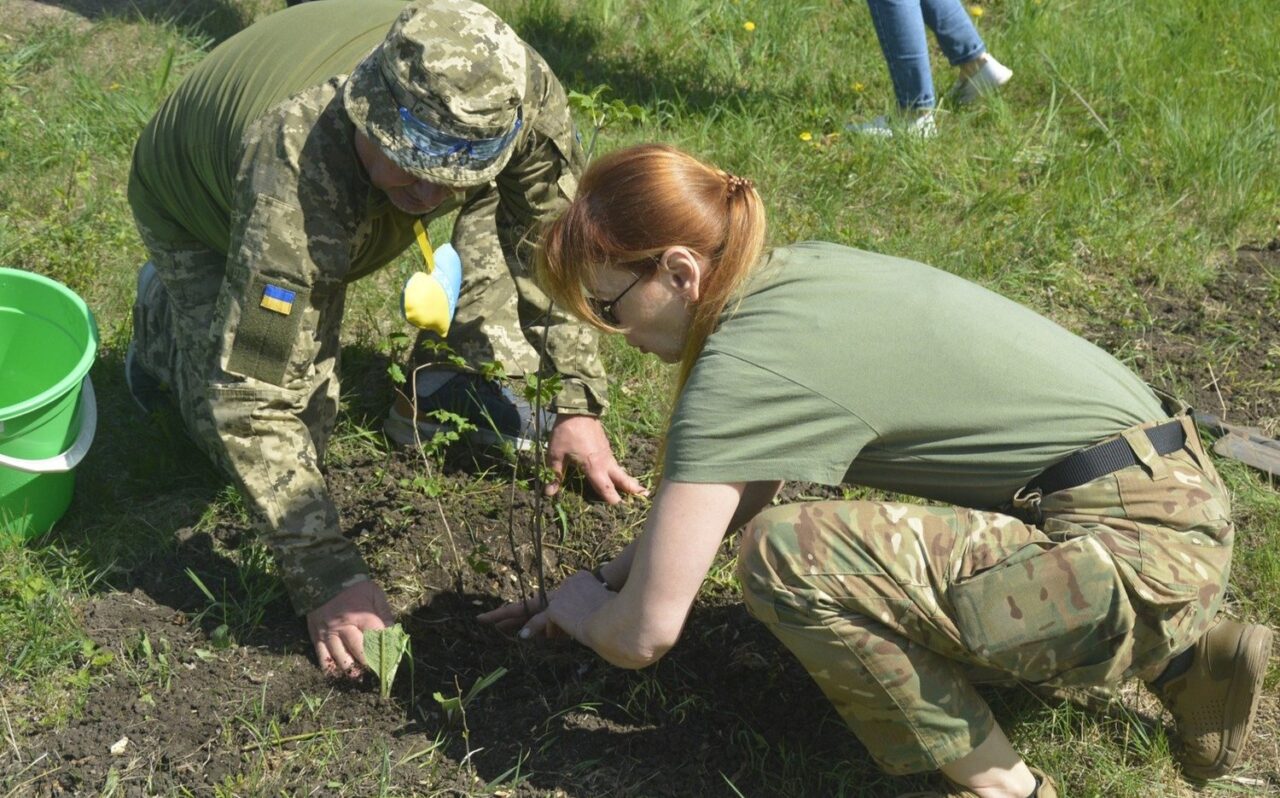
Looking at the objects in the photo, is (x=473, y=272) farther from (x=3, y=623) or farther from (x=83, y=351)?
(x=3, y=623)

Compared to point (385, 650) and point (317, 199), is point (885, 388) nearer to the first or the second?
point (385, 650)

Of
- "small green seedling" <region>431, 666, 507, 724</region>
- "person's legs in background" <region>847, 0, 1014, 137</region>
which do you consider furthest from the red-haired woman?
"person's legs in background" <region>847, 0, 1014, 137</region>

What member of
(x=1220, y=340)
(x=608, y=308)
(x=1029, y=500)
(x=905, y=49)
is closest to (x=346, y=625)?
(x=608, y=308)

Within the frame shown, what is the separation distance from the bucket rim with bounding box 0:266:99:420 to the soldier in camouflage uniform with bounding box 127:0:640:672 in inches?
8.8

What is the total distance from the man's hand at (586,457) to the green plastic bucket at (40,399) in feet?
3.65

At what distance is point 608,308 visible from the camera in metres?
2.28

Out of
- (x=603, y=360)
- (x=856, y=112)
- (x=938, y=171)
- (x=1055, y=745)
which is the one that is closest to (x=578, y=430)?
(x=603, y=360)

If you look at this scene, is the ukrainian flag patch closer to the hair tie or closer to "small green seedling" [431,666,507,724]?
"small green seedling" [431,666,507,724]

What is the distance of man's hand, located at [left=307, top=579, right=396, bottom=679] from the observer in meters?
2.69

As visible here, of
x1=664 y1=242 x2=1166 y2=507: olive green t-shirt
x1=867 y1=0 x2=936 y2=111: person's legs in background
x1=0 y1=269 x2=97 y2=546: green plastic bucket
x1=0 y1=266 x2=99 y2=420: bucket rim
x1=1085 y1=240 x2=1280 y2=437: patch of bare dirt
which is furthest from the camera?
x1=867 y1=0 x2=936 y2=111: person's legs in background

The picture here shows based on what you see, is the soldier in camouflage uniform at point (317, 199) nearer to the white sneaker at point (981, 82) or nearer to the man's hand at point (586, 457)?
the man's hand at point (586, 457)

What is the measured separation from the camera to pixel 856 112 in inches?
199

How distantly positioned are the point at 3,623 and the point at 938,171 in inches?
129

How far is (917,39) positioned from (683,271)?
288cm
